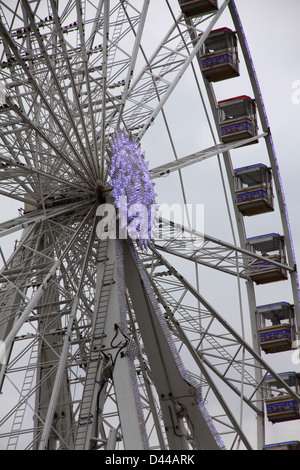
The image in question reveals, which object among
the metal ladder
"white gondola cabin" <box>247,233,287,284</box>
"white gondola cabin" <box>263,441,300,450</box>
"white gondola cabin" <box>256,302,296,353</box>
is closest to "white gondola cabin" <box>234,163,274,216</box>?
"white gondola cabin" <box>247,233,287,284</box>

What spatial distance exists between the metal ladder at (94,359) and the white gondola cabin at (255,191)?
8541 mm

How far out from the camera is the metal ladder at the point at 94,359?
60.4ft

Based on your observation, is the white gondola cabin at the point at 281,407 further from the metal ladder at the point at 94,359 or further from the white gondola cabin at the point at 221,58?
the white gondola cabin at the point at 221,58

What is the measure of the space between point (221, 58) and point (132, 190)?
8.77m

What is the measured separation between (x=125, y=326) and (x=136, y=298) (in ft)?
6.20

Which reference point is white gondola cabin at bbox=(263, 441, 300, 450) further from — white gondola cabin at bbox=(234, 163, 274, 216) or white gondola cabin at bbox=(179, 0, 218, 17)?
white gondola cabin at bbox=(179, 0, 218, 17)

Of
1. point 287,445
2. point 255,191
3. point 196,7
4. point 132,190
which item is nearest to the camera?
point 132,190

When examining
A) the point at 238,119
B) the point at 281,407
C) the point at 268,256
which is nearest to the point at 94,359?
the point at 281,407

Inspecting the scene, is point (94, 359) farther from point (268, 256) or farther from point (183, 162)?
point (268, 256)

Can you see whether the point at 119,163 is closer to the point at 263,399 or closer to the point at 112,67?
the point at 112,67

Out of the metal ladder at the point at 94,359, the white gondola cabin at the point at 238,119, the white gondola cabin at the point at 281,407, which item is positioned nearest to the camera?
the metal ladder at the point at 94,359

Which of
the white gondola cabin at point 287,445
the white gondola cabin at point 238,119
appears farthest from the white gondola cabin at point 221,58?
the white gondola cabin at point 287,445

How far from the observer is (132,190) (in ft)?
72.1

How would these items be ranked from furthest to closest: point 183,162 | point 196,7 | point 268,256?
point 268,256, point 196,7, point 183,162
